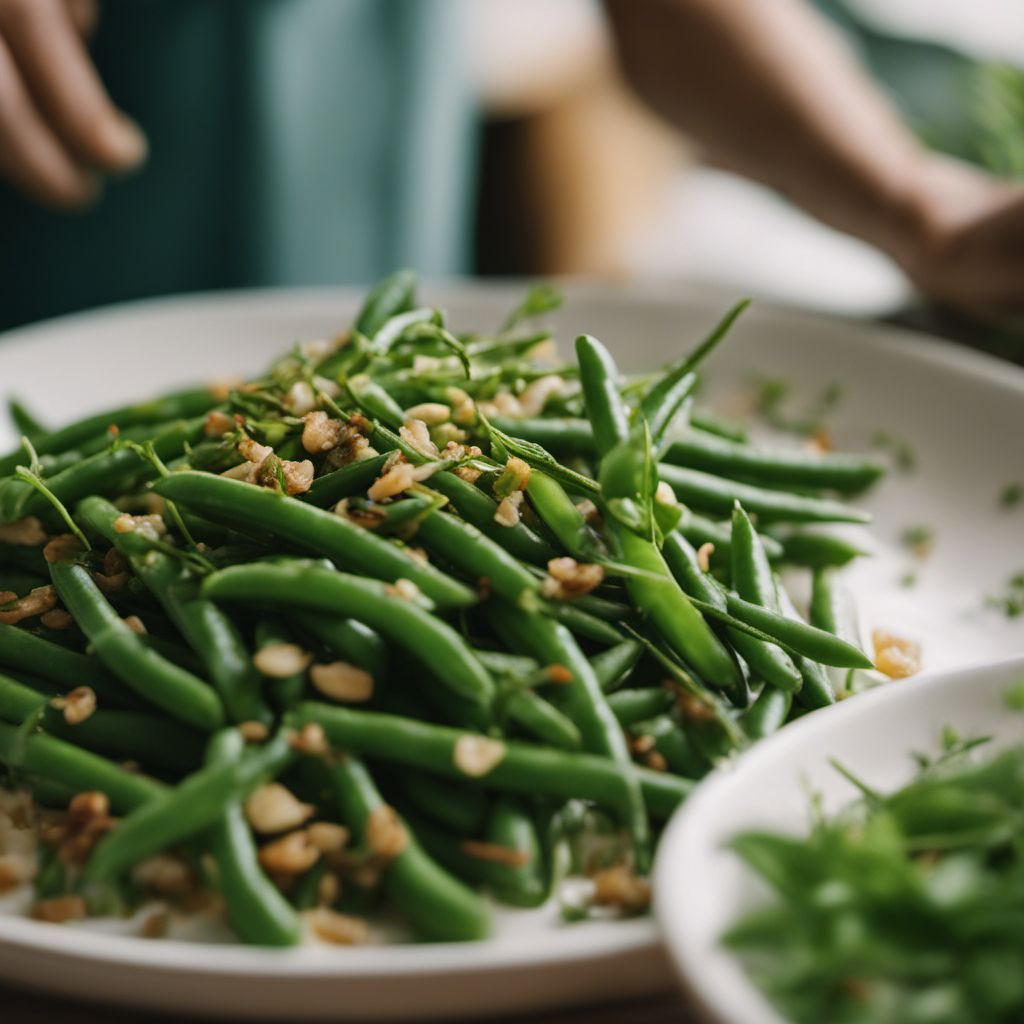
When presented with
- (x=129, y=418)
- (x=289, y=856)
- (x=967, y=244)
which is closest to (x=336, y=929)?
(x=289, y=856)

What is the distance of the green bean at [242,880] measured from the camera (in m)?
1.44

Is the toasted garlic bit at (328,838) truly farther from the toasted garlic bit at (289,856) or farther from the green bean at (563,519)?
the green bean at (563,519)

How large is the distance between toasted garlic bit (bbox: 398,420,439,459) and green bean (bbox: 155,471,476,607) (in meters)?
0.22

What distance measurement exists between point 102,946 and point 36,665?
1.91 ft

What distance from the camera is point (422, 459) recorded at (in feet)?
6.22

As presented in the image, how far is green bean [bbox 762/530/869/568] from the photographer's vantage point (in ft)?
7.64

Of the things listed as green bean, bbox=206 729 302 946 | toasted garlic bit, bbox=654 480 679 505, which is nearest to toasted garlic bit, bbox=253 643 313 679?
green bean, bbox=206 729 302 946

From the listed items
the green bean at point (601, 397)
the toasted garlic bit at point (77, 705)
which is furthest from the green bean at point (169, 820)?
the green bean at point (601, 397)

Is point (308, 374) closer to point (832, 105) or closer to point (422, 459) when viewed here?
point (422, 459)

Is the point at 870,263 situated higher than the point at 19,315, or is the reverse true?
the point at 19,315

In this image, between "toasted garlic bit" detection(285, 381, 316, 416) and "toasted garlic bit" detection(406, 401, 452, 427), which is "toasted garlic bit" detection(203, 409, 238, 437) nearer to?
"toasted garlic bit" detection(285, 381, 316, 416)

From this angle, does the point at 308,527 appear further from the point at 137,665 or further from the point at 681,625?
the point at 681,625

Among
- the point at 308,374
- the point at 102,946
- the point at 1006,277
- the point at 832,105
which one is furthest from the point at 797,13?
the point at 102,946

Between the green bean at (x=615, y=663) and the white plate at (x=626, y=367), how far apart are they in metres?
0.37
